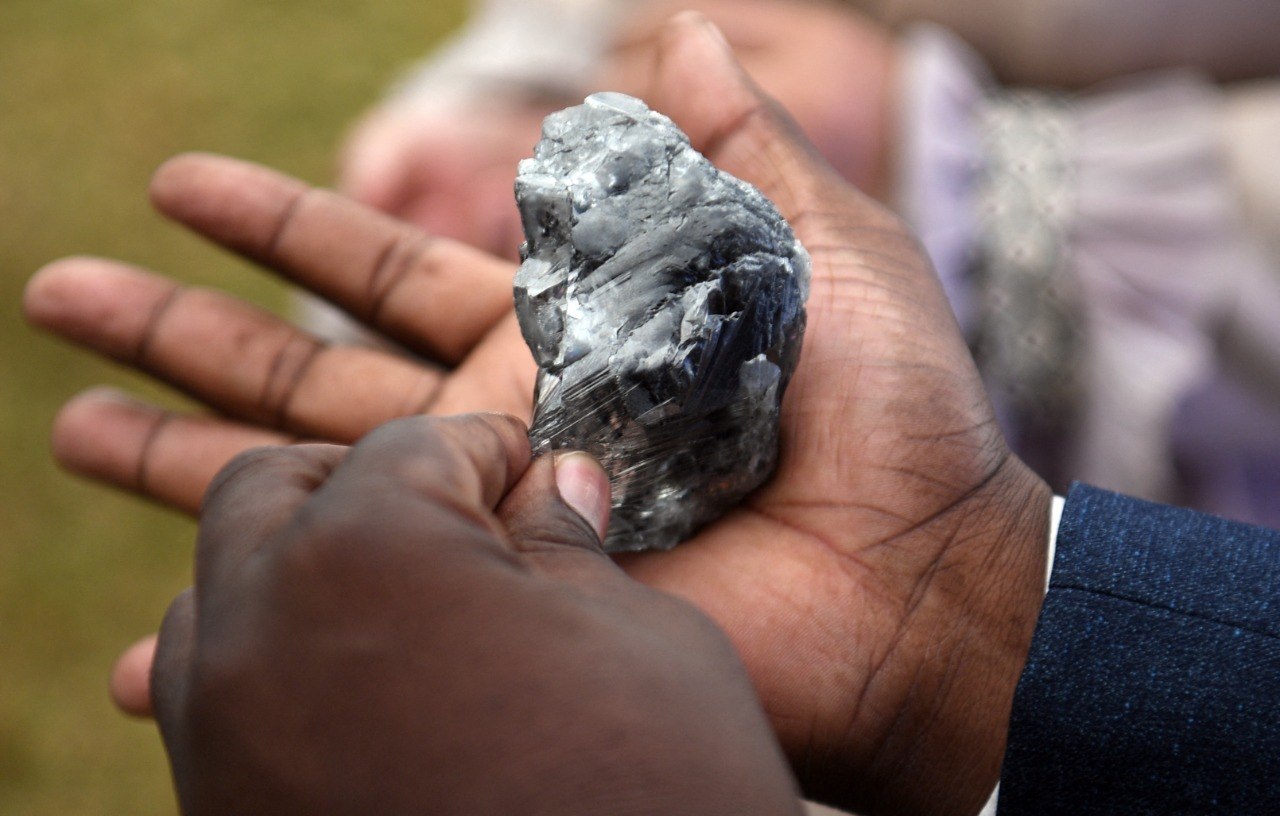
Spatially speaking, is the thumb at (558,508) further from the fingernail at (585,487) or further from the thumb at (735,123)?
the thumb at (735,123)

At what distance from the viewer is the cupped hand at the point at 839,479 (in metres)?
1.10

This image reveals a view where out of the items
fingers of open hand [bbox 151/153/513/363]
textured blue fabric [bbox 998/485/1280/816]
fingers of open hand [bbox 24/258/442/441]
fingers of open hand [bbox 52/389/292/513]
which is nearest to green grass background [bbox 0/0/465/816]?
fingers of open hand [bbox 52/389/292/513]

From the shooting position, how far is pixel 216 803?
70 cm

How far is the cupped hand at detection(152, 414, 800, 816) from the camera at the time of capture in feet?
2.15

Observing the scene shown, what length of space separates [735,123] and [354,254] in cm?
57

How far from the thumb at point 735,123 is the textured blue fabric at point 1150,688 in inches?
21.5

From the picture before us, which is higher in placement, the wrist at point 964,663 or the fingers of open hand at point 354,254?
the fingers of open hand at point 354,254

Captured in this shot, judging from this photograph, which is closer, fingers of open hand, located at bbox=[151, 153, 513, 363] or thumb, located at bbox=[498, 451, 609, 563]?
thumb, located at bbox=[498, 451, 609, 563]

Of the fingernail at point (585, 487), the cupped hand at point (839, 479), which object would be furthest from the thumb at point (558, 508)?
the cupped hand at point (839, 479)

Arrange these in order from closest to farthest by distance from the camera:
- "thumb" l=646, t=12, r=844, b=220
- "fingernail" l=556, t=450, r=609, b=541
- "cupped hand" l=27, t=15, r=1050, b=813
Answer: "fingernail" l=556, t=450, r=609, b=541 → "cupped hand" l=27, t=15, r=1050, b=813 → "thumb" l=646, t=12, r=844, b=220

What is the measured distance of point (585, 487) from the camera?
955 mm

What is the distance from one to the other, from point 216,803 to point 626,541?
560mm

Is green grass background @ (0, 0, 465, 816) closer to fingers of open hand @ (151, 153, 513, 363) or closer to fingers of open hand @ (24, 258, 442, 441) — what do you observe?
fingers of open hand @ (24, 258, 442, 441)

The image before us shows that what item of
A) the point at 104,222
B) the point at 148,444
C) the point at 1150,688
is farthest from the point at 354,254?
the point at 104,222
